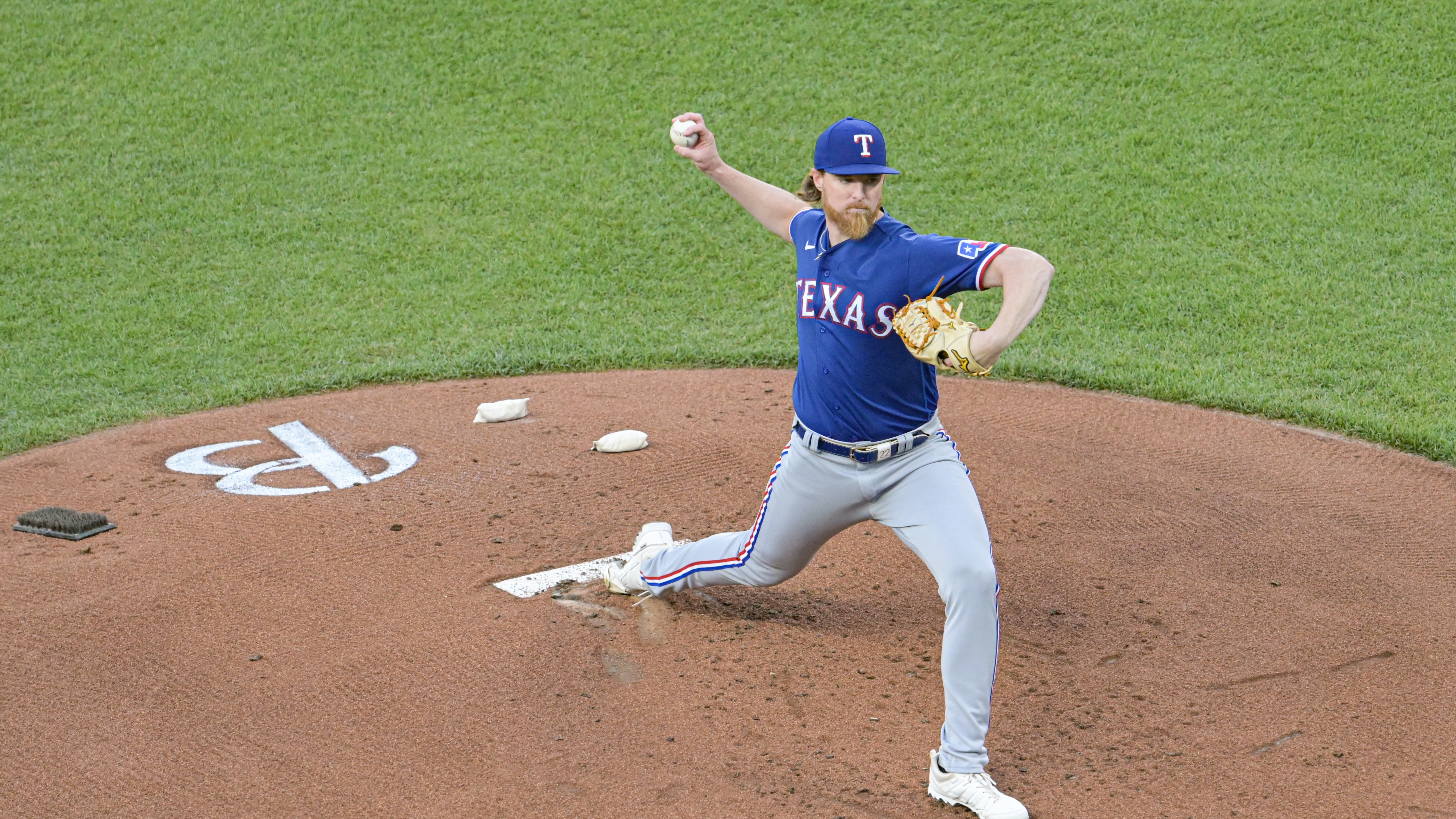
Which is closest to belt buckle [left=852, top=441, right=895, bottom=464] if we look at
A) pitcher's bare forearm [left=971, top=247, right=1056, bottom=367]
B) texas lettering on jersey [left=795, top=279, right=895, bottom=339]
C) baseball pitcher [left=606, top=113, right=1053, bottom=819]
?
baseball pitcher [left=606, top=113, right=1053, bottom=819]

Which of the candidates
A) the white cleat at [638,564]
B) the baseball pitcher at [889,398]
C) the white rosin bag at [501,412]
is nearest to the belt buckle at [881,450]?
the baseball pitcher at [889,398]

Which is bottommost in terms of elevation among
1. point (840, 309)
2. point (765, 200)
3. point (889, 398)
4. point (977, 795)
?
point (977, 795)

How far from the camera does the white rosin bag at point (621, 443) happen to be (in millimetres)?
7094

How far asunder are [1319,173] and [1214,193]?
1.00 metres

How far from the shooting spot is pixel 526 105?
13094 mm

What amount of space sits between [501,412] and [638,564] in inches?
104

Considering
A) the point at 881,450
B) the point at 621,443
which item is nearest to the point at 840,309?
the point at 881,450

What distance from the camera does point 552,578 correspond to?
5.64 metres

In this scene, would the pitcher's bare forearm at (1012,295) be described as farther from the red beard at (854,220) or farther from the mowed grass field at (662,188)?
the mowed grass field at (662,188)

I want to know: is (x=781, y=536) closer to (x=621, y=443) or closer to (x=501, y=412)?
(x=621, y=443)

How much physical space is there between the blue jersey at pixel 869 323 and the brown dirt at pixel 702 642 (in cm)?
105

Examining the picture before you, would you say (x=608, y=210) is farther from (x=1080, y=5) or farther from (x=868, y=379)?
(x=868, y=379)

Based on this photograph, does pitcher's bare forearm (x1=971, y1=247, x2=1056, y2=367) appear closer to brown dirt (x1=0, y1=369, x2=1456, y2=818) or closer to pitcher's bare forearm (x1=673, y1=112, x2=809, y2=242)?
pitcher's bare forearm (x1=673, y1=112, x2=809, y2=242)

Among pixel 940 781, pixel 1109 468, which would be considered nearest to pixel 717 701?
pixel 940 781
